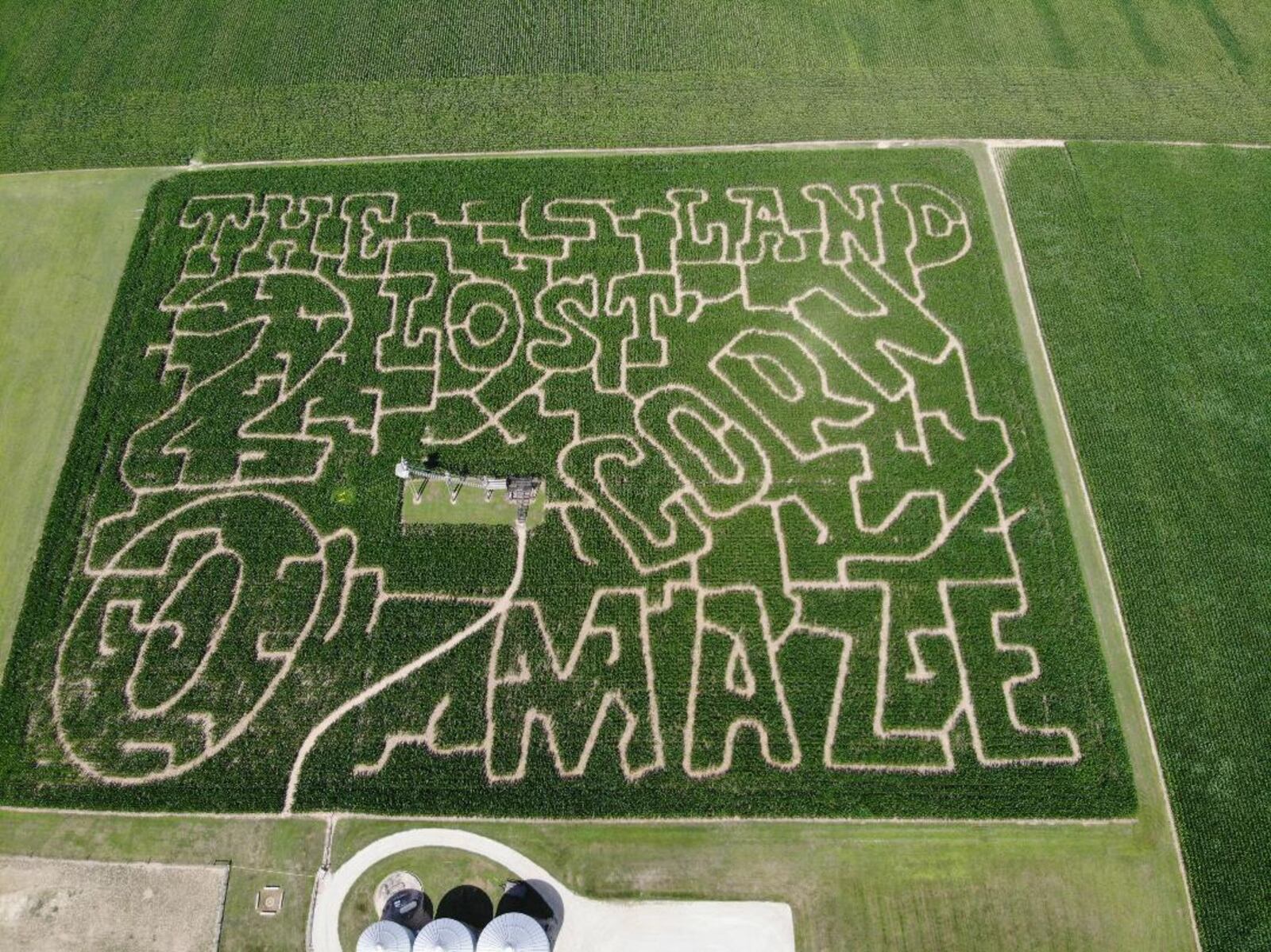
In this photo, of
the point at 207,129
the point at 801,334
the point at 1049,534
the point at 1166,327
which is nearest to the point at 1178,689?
the point at 1049,534

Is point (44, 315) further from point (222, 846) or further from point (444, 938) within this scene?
point (444, 938)

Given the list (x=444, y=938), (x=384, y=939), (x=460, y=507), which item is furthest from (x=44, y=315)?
(x=444, y=938)

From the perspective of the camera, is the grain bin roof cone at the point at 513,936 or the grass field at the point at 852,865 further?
the grass field at the point at 852,865

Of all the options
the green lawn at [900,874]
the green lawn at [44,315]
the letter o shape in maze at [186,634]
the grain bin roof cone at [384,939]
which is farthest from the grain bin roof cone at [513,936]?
the green lawn at [44,315]

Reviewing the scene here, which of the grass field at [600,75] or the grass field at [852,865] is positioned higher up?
the grass field at [600,75]

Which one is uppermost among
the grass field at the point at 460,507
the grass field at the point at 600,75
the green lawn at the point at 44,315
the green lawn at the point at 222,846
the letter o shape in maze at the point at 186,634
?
the grass field at the point at 600,75

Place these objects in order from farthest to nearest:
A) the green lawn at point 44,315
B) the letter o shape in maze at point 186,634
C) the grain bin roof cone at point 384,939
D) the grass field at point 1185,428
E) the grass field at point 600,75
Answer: the grass field at point 600,75 < the green lawn at point 44,315 < the letter o shape in maze at point 186,634 < the grass field at point 1185,428 < the grain bin roof cone at point 384,939

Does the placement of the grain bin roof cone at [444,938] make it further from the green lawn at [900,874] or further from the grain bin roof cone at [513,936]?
the green lawn at [900,874]
